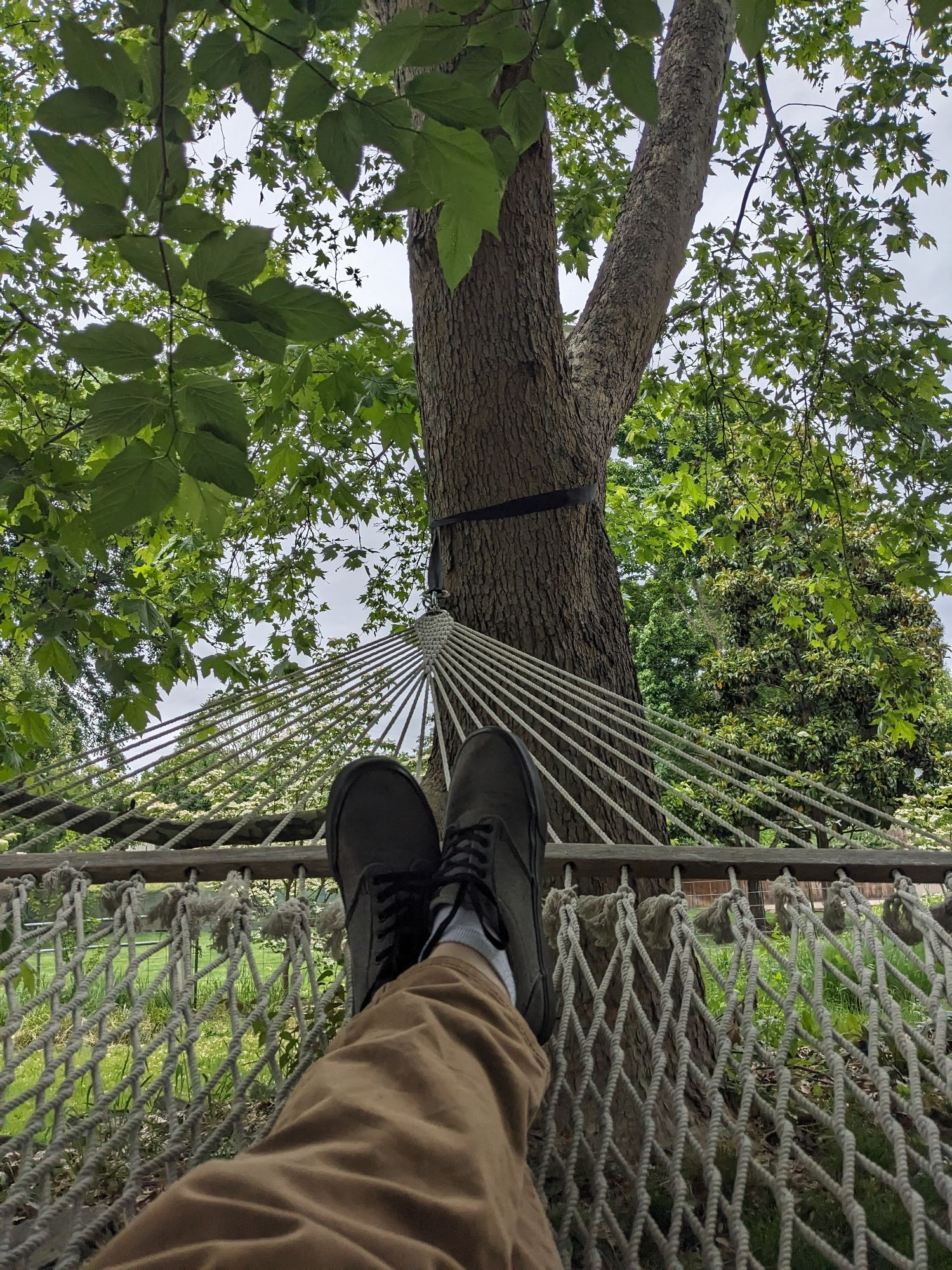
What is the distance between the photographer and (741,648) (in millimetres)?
10219

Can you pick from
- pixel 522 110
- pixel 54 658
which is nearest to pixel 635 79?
pixel 522 110

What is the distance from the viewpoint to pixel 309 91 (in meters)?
0.64

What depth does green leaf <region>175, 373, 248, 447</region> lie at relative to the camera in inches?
26.4

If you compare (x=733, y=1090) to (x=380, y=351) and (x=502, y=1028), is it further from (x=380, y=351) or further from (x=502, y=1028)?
(x=380, y=351)

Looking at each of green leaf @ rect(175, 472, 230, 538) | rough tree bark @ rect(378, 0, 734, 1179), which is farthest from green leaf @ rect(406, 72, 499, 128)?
rough tree bark @ rect(378, 0, 734, 1179)

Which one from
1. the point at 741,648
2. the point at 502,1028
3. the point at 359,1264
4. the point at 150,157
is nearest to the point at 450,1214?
the point at 359,1264

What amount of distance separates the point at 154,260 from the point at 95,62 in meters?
0.12

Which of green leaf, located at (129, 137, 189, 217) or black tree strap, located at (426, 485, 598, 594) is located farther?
black tree strap, located at (426, 485, 598, 594)

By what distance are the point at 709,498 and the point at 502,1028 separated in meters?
3.28

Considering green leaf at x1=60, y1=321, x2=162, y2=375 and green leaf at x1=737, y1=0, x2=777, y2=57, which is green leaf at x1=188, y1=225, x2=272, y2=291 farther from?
green leaf at x1=737, y1=0, x2=777, y2=57

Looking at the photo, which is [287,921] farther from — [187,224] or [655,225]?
[655,225]

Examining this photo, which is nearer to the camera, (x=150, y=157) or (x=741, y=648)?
(x=150, y=157)

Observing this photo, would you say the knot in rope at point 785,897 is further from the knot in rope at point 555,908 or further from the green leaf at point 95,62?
the green leaf at point 95,62

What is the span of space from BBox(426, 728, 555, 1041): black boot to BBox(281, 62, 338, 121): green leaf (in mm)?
767
